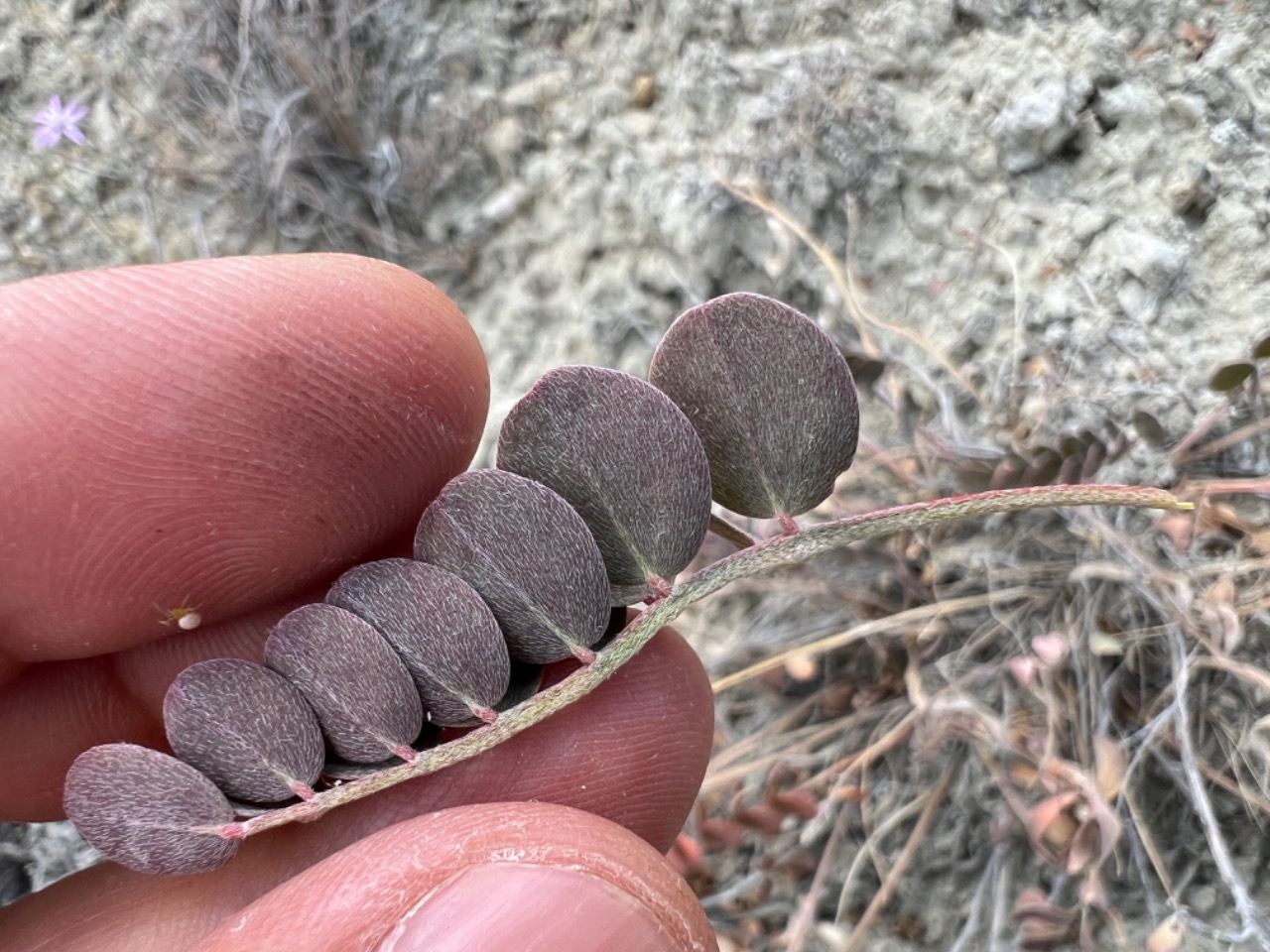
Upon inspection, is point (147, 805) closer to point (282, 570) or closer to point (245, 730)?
point (245, 730)

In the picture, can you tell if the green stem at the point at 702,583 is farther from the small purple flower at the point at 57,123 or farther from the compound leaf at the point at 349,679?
the small purple flower at the point at 57,123

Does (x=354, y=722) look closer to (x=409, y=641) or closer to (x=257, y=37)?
(x=409, y=641)

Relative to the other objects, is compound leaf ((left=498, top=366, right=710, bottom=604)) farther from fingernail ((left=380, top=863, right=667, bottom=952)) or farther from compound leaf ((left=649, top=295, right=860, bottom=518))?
fingernail ((left=380, top=863, right=667, bottom=952))

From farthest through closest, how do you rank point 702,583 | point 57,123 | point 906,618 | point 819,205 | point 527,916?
point 57,123, point 819,205, point 906,618, point 702,583, point 527,916

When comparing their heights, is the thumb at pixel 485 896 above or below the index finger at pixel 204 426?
below

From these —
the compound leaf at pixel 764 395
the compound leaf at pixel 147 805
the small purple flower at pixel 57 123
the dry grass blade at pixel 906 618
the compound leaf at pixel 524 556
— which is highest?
the small purple flower at pixel 57 123

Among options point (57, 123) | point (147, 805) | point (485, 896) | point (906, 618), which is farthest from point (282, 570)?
point (57, 123)

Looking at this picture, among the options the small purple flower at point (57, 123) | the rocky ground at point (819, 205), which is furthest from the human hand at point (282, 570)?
the small purple flower at point (57, 123)

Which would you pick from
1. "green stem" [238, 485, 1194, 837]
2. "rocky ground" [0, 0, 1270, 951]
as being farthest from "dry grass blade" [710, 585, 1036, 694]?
"green stem" [238, 485, 1194, 837]
